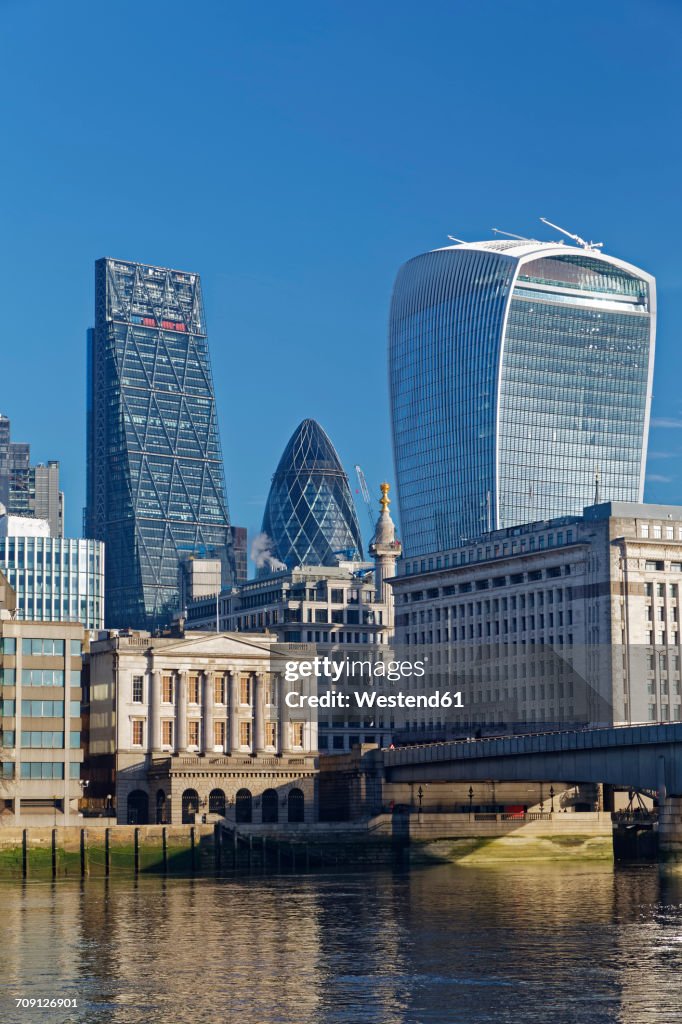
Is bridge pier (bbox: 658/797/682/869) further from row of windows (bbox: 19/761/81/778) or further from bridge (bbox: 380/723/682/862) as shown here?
row of windows (bbox: 19/761/81/778)

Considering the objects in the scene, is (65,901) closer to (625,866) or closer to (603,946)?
(603,946)

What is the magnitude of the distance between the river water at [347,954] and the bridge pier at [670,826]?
35.9ft

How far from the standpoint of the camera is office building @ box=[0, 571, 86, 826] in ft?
591

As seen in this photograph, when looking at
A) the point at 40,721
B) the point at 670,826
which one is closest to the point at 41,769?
the point at 40,721

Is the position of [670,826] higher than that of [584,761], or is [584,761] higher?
[584,761]

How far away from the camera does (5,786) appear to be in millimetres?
181125

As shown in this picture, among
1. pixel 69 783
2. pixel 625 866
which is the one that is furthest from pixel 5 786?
pixel 625 866

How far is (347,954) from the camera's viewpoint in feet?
297

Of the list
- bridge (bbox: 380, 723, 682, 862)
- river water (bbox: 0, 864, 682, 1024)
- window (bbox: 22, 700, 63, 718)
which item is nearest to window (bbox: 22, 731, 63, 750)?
window (bbox: 22, 700, 63, 718)

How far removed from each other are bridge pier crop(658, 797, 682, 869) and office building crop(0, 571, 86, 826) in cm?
5945

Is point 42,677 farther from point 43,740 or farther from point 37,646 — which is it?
point 43,740

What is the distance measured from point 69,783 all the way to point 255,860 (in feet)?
81.1

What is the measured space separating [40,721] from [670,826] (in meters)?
63.8

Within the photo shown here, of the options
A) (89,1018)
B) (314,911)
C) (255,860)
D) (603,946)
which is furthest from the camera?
(255,860)
